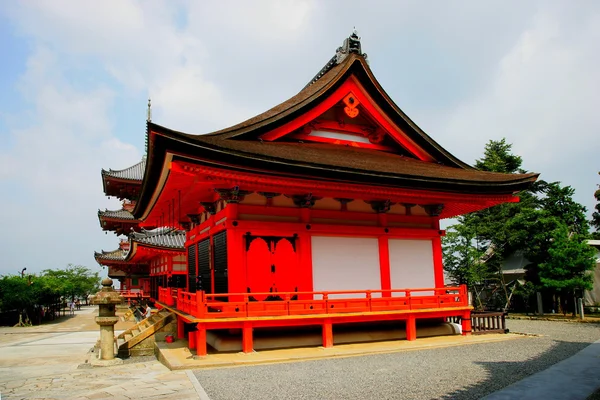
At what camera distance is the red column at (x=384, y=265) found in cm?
1523

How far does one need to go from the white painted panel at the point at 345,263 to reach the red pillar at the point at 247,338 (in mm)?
2800

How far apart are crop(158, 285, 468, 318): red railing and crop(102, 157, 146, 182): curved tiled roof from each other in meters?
26.4

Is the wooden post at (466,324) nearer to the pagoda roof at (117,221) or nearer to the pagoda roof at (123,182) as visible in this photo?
the pagoda roof at (123,182)

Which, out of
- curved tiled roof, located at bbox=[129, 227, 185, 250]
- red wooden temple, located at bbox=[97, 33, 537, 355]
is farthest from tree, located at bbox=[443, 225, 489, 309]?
curved tiled roof, located at bbox=[129, 227, 185, 250]

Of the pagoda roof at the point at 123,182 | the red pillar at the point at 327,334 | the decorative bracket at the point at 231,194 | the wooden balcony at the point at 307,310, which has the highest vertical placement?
the pagoda roof at the point at 123,182

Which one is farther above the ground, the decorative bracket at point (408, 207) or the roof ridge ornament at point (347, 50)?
the roof ridge ornament at point (347, 50)

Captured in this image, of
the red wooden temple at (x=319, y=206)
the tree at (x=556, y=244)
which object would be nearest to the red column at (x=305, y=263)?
the red wooden temple at (x=319, y=206)

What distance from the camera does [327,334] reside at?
12.9 metres

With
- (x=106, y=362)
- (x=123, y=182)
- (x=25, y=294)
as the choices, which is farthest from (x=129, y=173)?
(x=106, y=362)

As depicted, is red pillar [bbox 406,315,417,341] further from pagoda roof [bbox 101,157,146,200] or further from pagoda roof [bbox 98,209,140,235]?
pagoda roof [bbox 98,209,140,235]

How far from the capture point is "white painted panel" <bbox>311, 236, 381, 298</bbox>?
14250 mm

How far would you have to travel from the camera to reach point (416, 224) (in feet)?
54.3

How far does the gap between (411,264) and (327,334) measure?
4842mm

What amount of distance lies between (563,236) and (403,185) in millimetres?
16491
